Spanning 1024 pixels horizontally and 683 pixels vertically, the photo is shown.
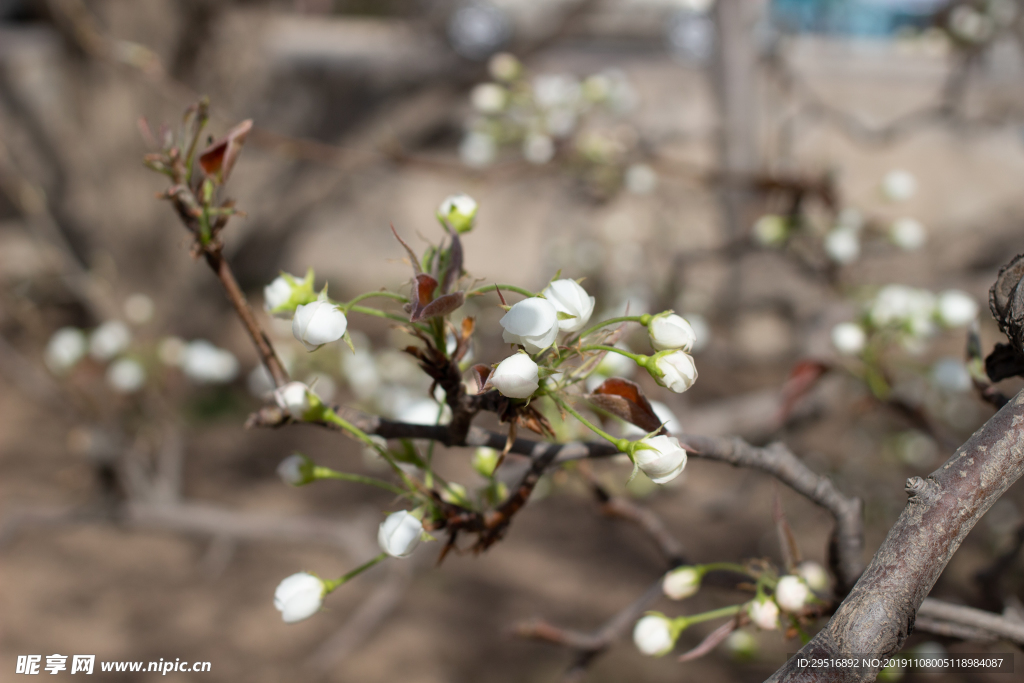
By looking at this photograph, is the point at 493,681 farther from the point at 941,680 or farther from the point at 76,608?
the point at 76,608

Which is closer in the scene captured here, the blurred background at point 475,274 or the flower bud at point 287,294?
the flower bud at point 287,294

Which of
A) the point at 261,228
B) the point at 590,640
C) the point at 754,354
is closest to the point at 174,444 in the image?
the point at 590,640

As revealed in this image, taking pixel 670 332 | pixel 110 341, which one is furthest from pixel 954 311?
pixel 110 341

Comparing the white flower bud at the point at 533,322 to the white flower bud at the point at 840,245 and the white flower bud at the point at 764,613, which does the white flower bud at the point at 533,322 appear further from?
the white flower bud at the point at 840,245

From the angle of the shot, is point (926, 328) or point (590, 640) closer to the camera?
point (590, 640)

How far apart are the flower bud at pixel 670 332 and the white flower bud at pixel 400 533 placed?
0.75ft

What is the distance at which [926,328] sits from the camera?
1106 millimetres

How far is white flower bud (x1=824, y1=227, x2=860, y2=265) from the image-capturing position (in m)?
1.34

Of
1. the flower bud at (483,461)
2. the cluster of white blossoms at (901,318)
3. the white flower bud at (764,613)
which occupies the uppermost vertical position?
the cluster of white blossoms at (901,318)

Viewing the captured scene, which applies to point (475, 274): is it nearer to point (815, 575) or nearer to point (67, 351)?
point (815, 575)

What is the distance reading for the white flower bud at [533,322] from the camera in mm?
449

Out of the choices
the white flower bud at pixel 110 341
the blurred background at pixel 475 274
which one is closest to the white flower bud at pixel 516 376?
the blurred background at pixel 475 274

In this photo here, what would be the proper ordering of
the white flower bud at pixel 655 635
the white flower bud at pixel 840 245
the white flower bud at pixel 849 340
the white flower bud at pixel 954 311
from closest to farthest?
the white flower bud at pixel 655 635, the white flower bud at pixel 849 340, the white flower bud at pixel 954 311, the white flower bud at pixel 840 245

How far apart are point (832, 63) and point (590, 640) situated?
3671mm
